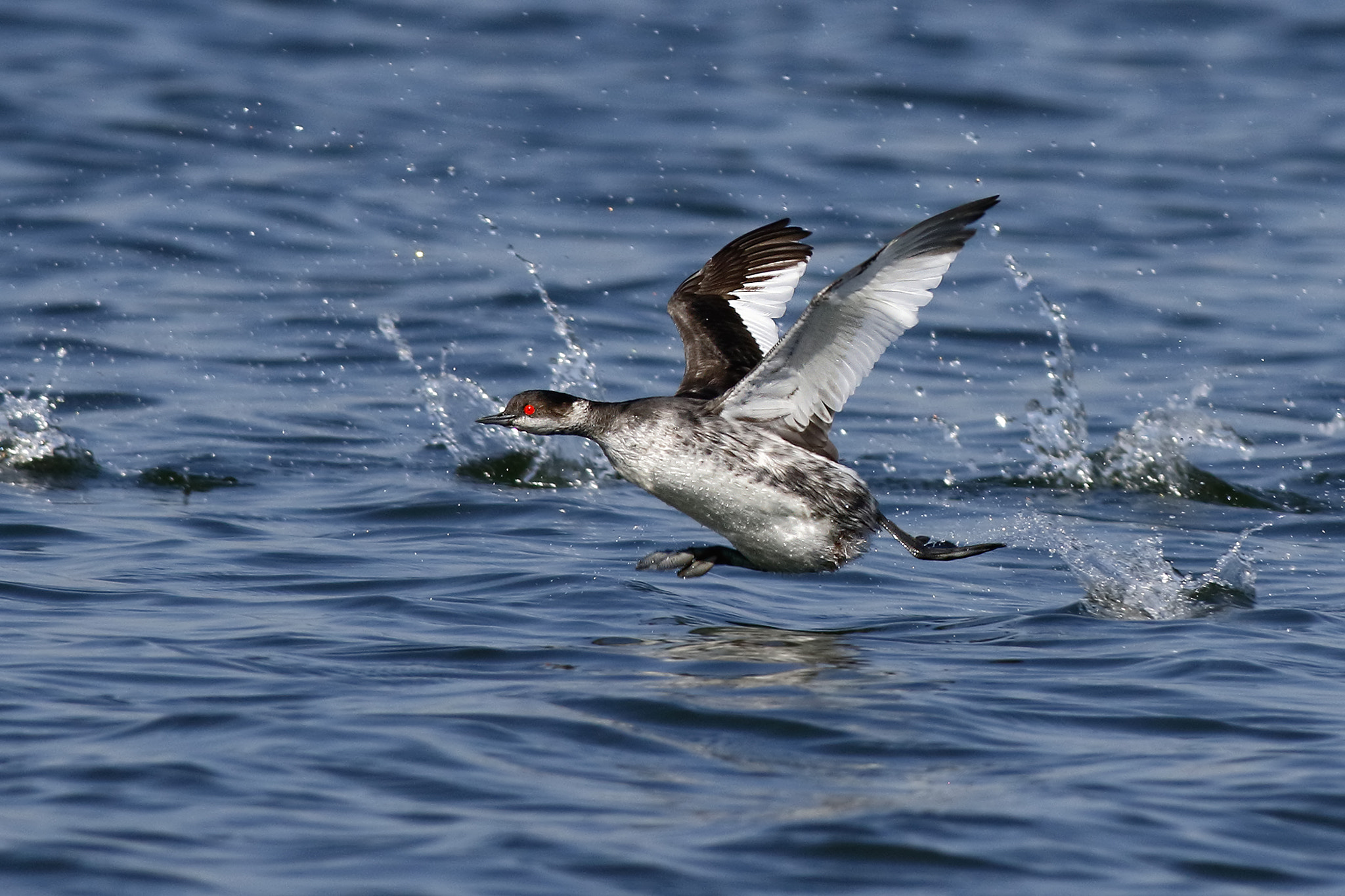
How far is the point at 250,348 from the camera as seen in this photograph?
12.7m

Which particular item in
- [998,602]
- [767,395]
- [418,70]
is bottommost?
[998,602]

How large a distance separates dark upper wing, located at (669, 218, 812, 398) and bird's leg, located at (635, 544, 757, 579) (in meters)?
1.18

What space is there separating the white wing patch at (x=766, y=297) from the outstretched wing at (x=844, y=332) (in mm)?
1171

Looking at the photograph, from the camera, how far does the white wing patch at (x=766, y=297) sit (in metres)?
8.66

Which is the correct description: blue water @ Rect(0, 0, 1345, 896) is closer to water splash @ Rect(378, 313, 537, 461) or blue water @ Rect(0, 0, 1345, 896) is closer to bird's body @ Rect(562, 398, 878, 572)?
water splash @ Rect(378, 313, 537, 461)

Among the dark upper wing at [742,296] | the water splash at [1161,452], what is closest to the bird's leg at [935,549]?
the dark upper wing at [742,296]

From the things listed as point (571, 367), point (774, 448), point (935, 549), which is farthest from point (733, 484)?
point (571, 367)

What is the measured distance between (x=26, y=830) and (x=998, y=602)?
444 centimetres

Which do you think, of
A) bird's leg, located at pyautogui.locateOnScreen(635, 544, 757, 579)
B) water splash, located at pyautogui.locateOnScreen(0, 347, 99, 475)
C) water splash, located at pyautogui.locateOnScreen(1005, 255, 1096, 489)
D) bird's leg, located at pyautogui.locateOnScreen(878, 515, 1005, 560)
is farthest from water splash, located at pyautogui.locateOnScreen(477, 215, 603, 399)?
bird's leg, located at pyautogui.locateOnScreen(878, 515, 1005, 560)

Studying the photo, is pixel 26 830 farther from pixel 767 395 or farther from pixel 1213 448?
pixel 1213 448

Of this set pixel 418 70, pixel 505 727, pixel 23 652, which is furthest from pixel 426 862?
pixel 418 70

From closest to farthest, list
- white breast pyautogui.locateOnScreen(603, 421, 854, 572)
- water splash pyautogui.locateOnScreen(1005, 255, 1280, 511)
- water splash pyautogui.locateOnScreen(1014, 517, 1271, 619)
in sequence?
white breast pyautogui.locateOnScreen(603, 421, 854, 572) → water splash pyautogui.locateOnScreen(1014, 517, 1271, 619) → water splash pyautogui.locateOnScreen(1005, 255, 1280, 511)

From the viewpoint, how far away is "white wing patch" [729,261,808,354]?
866cm

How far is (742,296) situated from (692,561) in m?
1.79
